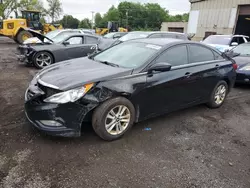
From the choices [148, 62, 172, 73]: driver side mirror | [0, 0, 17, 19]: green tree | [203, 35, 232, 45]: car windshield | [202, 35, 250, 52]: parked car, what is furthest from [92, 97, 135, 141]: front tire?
[0, 0, 17, 19]: green tree

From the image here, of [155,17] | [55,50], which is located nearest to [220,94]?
[55,50]

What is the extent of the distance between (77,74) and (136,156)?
1.45 meters

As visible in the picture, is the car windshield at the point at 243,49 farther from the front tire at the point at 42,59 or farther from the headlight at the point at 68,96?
the front tire at the point at 42,59

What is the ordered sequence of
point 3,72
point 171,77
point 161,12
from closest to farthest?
point 171,77, point 3,72, point 161,12

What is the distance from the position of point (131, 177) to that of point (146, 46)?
2264 millimetres

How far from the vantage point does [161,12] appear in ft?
296

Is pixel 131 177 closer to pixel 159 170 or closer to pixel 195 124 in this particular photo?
pixel 159 170

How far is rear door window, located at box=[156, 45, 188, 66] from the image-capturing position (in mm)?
3482

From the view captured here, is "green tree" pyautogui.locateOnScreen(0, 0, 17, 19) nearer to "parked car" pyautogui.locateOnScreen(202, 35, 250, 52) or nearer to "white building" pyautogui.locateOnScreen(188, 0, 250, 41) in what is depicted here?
"white building" pyautogui.locateOnScreen(188, 0, 250, 41)

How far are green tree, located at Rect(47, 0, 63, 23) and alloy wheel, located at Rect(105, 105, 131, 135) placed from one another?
6757 centimetres

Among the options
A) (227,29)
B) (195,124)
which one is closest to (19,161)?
(195,124)

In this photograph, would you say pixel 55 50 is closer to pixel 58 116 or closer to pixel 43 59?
pixel 43 59

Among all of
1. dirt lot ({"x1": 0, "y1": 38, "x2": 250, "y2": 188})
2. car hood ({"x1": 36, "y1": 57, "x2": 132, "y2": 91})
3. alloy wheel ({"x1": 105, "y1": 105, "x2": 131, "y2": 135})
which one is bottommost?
dirt lot ({"x1": 0, "y1": 38, "x2": 250, "y2": 188})

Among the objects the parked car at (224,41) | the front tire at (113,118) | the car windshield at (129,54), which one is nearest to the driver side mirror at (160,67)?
the car windshield at (129,54)
